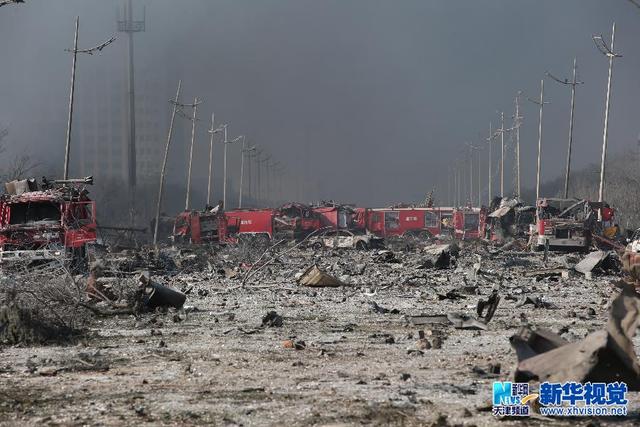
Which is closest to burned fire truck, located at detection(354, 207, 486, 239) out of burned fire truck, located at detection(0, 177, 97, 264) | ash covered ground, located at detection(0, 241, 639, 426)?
burned fire truck, located at detection(0, 177, 97, 264)

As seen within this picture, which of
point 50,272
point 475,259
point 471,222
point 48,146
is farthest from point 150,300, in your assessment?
point 48,146

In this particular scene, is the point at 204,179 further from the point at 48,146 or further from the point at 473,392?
the point at 473,392

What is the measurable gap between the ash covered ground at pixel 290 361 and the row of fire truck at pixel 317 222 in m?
31.6

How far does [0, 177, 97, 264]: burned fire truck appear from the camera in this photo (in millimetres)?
23906

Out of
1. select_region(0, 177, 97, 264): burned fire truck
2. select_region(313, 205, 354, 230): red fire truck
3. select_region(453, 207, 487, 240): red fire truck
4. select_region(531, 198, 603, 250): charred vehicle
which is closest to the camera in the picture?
select_region(0, 177, 97, 264): burned fire truck

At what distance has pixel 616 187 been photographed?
77688mm

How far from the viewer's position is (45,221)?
24.6 meters

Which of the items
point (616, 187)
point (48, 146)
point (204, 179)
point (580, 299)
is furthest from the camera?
point (204, 179)

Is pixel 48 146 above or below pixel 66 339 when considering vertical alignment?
above

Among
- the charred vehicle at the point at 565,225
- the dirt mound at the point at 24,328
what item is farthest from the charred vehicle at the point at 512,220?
the dirt mound at the point at 24,328

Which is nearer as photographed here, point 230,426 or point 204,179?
point 230,426

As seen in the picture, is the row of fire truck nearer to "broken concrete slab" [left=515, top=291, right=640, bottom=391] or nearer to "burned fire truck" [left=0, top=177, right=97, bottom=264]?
"burned fire truck" [left=0, top=177, right=97, bottom=264]

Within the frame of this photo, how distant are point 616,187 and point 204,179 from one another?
157 ft

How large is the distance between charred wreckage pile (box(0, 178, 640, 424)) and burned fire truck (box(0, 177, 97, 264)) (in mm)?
32
